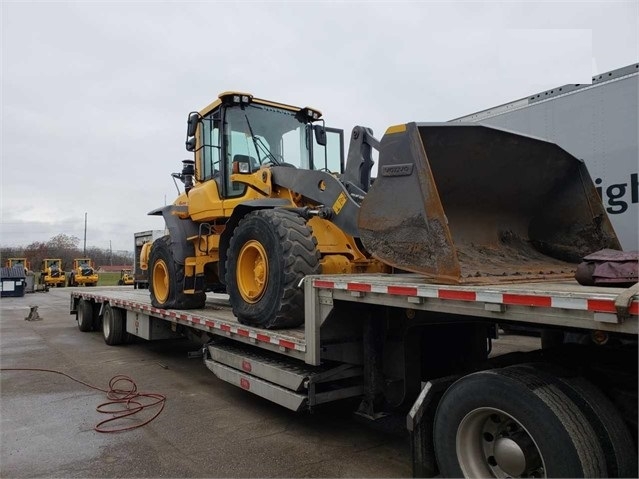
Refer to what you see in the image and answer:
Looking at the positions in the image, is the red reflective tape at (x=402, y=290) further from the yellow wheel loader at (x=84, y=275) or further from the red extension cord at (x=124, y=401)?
the yellow wheel loader at (x=84, y=275)

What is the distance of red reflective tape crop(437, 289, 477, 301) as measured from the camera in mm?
2799

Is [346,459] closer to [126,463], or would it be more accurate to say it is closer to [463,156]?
[126,463]

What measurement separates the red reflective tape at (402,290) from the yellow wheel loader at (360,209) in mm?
271

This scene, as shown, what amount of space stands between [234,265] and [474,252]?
2802 mm

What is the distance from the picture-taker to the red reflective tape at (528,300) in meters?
2.46

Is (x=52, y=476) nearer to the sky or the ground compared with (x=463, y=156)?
A: nearer to the ground

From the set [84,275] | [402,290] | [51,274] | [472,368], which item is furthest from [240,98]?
[51,274]

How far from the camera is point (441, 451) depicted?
3016mm

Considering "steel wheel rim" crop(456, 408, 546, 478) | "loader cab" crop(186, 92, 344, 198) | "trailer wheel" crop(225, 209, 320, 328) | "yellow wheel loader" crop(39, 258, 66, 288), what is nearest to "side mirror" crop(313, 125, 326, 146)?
"loader cab" crop(186, 92, 344, 198)

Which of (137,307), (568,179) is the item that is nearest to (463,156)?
(568,179)

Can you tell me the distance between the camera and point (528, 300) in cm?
254

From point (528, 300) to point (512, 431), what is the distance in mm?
800

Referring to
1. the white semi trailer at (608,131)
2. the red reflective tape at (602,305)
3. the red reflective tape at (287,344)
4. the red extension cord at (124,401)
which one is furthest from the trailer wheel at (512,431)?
the white semi trailer at (608,131)

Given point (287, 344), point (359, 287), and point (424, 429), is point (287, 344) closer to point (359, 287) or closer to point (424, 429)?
point (359, 287)
